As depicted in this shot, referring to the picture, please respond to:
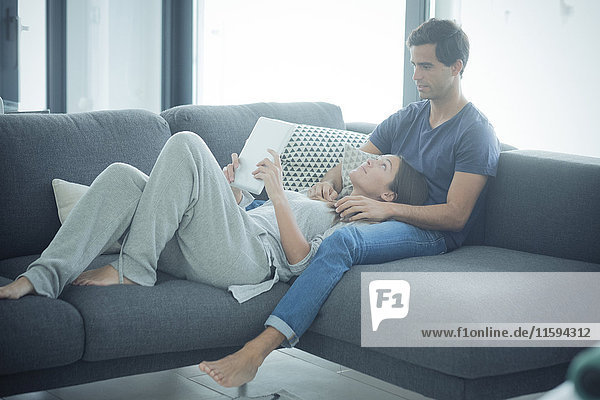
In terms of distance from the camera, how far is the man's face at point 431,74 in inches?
101

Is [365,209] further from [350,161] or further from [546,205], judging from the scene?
[546,205]

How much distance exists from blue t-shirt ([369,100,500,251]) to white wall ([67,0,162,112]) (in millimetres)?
2933

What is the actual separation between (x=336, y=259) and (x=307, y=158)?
31.0 inches

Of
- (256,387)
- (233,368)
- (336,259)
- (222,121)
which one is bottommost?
(256,387)

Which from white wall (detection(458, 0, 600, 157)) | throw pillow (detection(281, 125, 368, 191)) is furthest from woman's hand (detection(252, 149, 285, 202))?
white wall (detection(458, 0, 600, 157))

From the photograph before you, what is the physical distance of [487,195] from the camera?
2.64 meters

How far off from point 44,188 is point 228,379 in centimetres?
99

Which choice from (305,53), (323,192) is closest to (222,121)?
(323,192)

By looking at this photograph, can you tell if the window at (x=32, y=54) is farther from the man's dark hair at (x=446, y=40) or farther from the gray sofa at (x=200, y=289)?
the man's dark hair at (x=446, y=40)

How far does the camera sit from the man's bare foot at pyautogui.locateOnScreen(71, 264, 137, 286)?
2.05 m

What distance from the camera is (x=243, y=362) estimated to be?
1948mm

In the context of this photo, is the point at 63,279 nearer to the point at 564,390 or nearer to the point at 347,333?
the point at 347,333

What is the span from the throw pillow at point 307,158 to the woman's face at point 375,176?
0.99ft

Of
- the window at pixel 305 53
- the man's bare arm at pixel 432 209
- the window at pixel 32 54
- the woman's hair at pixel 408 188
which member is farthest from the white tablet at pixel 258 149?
the window at pixel 32 54
